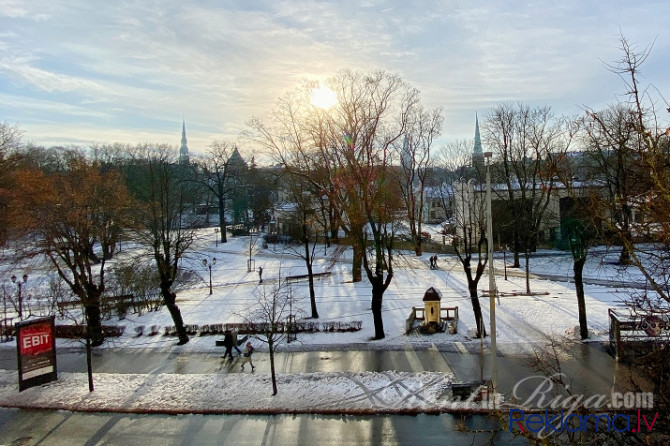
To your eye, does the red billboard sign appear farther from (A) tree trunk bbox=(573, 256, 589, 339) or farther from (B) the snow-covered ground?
(A) tree trunk bbox=(573, 256, 589, 339)

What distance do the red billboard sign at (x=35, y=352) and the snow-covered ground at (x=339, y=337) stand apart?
1.61 feet

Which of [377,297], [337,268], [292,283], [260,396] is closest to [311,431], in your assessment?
[260,396]

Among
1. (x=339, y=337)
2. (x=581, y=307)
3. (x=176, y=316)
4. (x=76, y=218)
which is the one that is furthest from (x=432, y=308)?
(x=76, y=218)

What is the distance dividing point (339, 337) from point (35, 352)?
1110 centimetres

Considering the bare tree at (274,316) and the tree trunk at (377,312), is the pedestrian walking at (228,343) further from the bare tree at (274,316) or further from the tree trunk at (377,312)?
the tree trunk at (377,312)

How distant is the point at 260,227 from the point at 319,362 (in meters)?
47.5

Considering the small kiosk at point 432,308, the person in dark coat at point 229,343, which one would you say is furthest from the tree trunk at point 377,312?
the person in dark coat at point 229,343

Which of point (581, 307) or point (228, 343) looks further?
point (581, 307)

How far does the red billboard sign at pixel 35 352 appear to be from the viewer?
1611cm

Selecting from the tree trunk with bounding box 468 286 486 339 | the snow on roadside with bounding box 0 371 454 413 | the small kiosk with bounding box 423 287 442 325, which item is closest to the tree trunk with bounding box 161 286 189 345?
the snow on roadside with bounding box 0 371 454 413

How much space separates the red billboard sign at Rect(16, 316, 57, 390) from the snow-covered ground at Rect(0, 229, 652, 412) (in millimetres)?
490

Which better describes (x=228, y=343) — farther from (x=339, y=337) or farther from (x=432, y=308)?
(x=432, y=308)

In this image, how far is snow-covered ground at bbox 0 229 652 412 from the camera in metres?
14.1

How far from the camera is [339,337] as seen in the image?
20250mm
